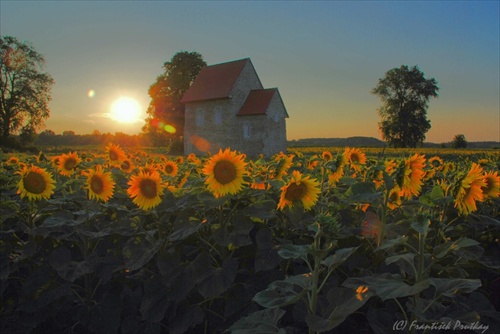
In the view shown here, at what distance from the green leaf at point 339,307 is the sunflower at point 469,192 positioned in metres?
0.91

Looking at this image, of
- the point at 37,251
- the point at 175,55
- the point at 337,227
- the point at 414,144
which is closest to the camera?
the point at 337,227

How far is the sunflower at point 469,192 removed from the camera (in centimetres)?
211

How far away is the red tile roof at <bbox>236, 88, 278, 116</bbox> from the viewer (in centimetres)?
3353

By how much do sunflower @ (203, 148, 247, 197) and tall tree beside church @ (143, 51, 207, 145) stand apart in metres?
42.8

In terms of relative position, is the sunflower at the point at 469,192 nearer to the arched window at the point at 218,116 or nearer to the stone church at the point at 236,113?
the stone church at the point at 236,113

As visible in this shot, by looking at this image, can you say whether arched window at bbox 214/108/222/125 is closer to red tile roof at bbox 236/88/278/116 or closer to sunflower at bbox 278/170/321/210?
red tile roof at bbox 236/88/278/116

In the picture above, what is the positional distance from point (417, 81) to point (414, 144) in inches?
373

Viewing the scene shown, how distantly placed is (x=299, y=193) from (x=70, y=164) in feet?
9.68

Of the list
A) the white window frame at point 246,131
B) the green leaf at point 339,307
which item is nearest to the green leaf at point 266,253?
the green leaf at point 339,307

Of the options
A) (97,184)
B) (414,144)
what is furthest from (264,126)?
(414,144)

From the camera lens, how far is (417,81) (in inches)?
2378

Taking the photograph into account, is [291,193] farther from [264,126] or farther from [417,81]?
[417,81]

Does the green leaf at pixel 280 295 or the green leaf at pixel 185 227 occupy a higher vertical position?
the green leaf at pixel 185 227

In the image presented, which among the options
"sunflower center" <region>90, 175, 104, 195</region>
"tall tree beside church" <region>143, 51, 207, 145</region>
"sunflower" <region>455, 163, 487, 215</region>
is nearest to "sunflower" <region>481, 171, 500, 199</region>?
"sunflower" <region>455, 163, 487, 215</region>
